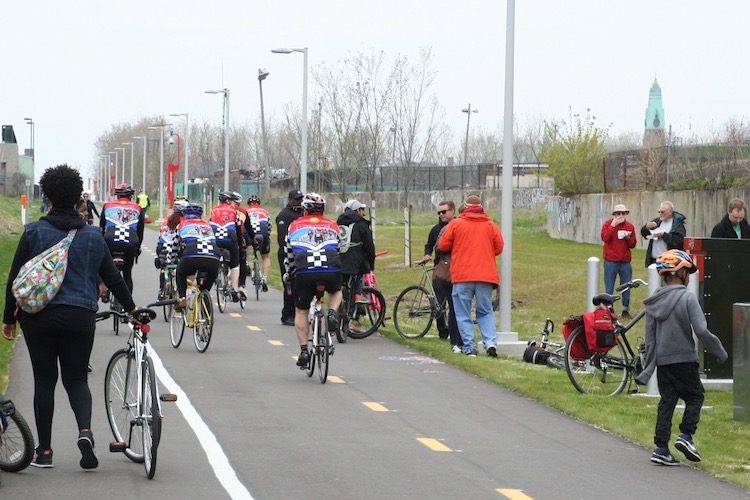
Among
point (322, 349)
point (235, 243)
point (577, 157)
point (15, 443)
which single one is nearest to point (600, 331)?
point (322, 349)

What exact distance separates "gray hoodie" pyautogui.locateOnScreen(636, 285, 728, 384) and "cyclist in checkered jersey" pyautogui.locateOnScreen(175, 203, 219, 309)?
7.85m

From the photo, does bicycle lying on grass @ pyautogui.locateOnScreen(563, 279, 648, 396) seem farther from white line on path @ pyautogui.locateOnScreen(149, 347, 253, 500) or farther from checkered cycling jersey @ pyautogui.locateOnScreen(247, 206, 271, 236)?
checkered cycling jersey @ pyautogui.locateOnScreen(247, 206, 271, 236)

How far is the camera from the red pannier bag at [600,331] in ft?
42.2

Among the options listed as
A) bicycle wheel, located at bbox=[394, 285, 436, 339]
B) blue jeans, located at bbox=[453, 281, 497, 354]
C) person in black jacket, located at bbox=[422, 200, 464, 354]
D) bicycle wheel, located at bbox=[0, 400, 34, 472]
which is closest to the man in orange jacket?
blue jeans, located at bbox=[453, 281, 497, 354]

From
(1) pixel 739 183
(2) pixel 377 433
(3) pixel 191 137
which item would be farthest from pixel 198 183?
(2) pixel 377 433

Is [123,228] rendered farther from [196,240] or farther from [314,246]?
[314,246]

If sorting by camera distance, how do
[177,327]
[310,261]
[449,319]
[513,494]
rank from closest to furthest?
[513,494] < [310,261] < [177,327] < [449,319]

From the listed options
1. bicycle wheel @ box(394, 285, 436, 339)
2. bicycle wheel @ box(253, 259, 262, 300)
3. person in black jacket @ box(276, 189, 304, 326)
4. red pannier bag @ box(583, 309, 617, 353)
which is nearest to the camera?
red pannier bag @ box(583, 309, 617, 353)

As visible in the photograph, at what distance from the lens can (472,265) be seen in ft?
54.4

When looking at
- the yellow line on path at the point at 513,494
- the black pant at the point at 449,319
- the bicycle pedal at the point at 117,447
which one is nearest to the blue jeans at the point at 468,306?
the black pant at the point at 449,319

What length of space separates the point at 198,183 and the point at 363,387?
352 feet

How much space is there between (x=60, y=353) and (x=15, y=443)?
0.63m

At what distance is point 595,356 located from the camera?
13.2 m

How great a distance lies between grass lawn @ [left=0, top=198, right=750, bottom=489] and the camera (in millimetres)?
10883
